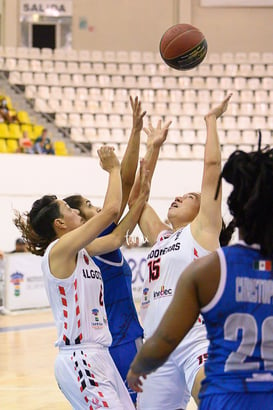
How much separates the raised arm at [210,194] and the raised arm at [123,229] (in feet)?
1.35

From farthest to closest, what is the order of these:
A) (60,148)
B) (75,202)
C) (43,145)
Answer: (60,148), (43,145), (75,202)

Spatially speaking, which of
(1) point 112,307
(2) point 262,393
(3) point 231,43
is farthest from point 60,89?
(2) point 262,393

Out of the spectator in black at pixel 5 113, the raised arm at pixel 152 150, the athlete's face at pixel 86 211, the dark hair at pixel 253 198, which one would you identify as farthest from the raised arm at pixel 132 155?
the spectator in black at pixel 5 113

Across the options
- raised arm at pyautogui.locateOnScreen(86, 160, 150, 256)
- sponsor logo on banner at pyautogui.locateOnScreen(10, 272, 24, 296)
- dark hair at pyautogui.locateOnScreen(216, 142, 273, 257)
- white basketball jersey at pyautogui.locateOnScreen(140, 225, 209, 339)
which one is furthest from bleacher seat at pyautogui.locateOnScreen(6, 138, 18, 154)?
dark hair at pyautogui.locateOnScreen(216, 142, 273, 257)

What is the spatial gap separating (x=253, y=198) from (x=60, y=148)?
16.4m

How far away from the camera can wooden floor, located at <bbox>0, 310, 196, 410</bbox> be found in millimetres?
7344

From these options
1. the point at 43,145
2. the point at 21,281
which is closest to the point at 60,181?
the point at 43,145

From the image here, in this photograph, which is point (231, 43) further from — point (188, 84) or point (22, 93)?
point (22, 93)

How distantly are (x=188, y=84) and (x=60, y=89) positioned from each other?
131 inches

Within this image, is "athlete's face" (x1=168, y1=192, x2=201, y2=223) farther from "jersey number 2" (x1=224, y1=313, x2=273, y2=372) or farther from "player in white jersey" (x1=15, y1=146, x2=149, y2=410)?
"jersey number 2" (x1=224, y1=313, x2=273, y2=372)

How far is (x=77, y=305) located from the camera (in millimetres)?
4066

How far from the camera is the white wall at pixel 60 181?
17531mm

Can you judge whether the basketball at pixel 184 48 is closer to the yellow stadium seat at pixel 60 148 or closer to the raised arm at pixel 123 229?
the raised arm at pixel 123 229

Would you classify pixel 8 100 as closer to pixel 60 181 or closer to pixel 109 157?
pixel 60 181
